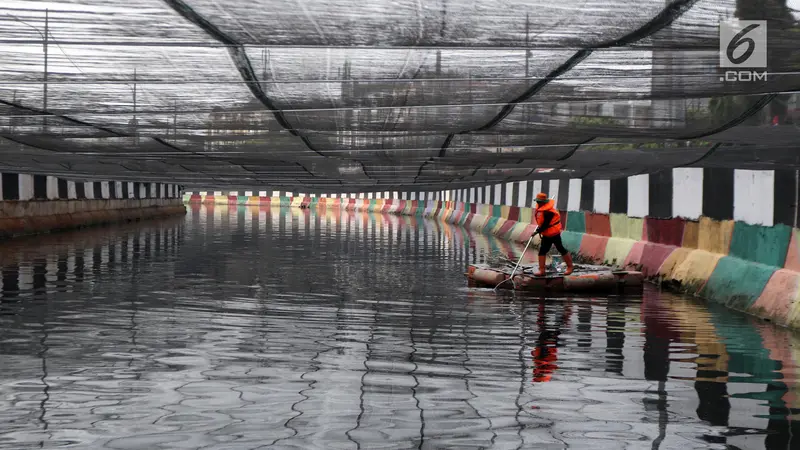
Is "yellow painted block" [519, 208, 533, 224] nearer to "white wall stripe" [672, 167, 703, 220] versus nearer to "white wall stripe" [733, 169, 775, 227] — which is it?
"white wall stripe" [672, 167, 703, 220]

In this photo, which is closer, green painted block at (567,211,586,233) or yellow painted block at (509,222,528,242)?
green painted block at (567,211,586,233)

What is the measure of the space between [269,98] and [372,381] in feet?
Result: 11.3

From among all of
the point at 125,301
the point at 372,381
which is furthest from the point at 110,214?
the point at 372,381

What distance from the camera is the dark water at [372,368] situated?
527cm

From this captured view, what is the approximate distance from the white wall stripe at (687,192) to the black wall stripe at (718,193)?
0.13m

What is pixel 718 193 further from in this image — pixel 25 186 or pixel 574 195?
pixel 25 186

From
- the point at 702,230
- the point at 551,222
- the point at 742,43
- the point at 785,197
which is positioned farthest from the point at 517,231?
the point at 742,43

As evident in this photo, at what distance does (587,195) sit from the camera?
2053cm

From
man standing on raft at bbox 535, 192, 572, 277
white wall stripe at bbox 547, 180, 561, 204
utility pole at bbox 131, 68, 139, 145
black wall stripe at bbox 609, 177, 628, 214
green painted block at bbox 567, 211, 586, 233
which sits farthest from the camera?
white wall stripe at bbox 547, 180, 561, 204

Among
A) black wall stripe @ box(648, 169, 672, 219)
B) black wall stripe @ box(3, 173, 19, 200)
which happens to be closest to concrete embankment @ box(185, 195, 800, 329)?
black wall stripe @ box(648, 169, 672, 219)

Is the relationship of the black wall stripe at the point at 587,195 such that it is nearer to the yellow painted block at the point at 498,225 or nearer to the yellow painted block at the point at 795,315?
the yellow painted block at the point at 498,225

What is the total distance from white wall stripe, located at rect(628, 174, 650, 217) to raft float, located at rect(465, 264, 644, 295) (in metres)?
3.15

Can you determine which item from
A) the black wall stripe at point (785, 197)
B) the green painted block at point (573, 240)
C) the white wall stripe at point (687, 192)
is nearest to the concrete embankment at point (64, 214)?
the green painted block at point (573, 240)

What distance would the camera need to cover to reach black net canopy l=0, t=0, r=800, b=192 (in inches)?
230
